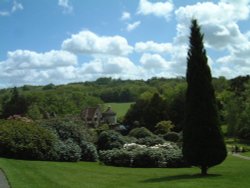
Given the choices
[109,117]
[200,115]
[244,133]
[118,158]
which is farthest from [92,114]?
[200,115]

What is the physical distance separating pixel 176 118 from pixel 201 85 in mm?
60988

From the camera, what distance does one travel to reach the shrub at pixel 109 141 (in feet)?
109

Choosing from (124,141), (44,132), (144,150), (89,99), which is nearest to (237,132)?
(124,141)

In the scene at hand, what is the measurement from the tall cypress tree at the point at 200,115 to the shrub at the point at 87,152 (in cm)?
1180

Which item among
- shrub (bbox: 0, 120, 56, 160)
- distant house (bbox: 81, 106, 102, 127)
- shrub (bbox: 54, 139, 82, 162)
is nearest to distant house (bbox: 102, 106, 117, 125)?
distant house (bbox: 81, 106, 102, 127)

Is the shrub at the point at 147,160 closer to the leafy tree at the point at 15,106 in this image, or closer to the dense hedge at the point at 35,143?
the dense hedge at the point at 35,143

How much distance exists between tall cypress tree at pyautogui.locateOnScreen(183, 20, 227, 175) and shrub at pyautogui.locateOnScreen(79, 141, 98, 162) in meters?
11.8

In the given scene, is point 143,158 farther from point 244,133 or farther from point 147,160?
point 244,133

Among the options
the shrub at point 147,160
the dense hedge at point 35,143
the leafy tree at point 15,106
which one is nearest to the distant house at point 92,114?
the leafy tree at point 15,106

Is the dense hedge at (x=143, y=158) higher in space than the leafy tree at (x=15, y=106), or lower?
lower

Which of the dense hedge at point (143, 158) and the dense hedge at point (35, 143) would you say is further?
the dense hedge at point (143, 158)

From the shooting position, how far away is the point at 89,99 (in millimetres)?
124000

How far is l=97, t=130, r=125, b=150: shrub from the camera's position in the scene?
33147 millimetres

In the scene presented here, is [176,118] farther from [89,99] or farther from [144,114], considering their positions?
[89,99]
